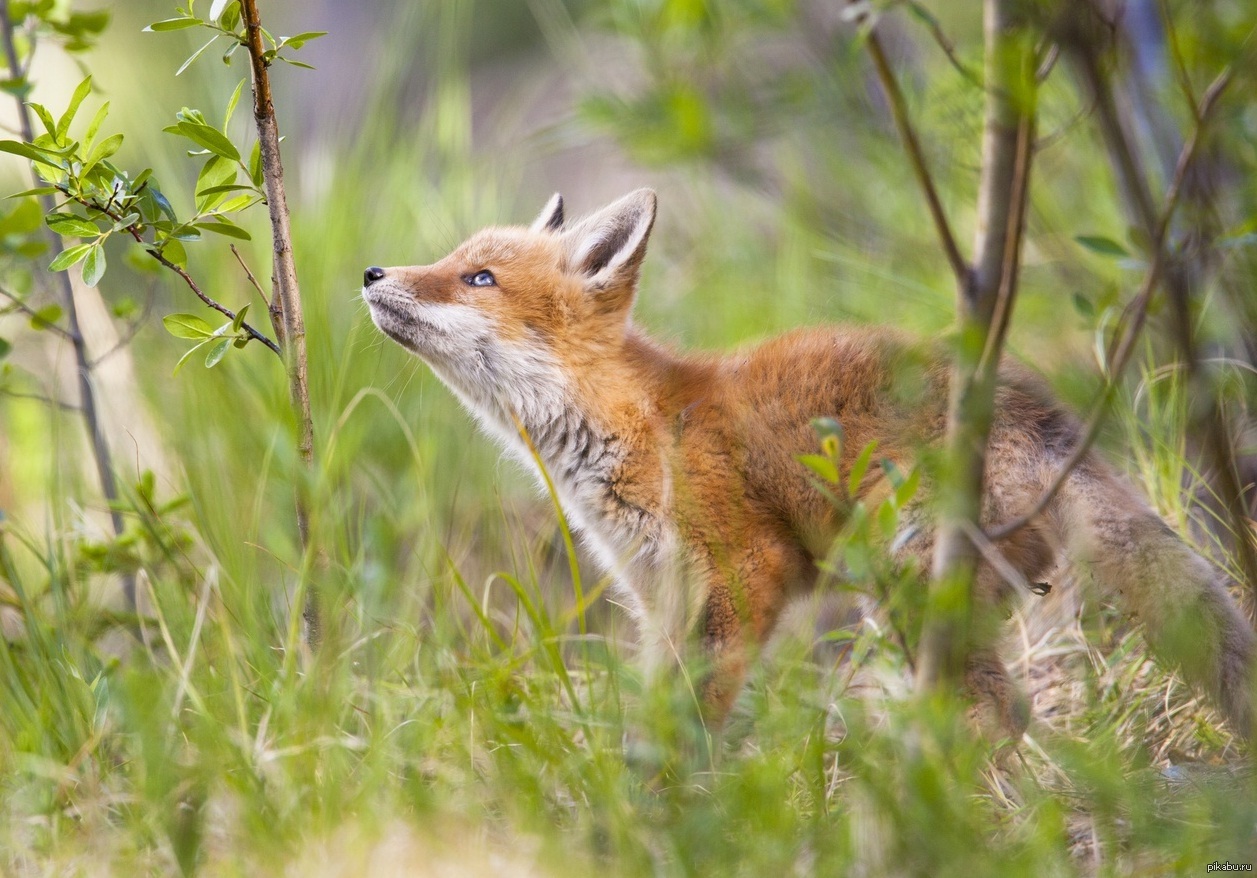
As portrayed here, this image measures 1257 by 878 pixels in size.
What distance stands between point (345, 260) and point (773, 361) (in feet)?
8.11

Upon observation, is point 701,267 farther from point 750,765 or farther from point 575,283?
point 750,765

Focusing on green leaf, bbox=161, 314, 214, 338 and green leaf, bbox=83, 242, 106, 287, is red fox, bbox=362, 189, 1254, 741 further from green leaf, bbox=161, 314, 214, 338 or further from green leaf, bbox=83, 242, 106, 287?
green leaf, bbox=83, 242, 106, 287

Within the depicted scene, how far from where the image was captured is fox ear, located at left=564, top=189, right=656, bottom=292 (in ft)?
12.7

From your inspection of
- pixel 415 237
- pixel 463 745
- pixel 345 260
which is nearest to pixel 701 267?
pixel 415 237

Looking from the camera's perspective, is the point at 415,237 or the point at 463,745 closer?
the point at 463,745

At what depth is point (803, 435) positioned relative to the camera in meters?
3.28

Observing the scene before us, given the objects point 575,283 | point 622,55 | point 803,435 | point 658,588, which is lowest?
point 658,588

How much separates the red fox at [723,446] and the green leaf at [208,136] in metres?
1.09

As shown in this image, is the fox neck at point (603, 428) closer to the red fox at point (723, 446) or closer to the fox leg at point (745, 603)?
the red fox at point (723, 446)

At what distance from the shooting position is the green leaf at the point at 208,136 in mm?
2568

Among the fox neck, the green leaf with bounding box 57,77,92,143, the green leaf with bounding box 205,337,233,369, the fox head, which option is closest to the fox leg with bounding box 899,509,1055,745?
the fox neck

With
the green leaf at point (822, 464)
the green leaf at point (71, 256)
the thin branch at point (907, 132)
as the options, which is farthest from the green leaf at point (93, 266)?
the thin branch at point (907, 132)

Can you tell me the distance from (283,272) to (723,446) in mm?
1461

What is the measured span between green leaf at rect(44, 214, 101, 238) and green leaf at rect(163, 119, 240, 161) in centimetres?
34
